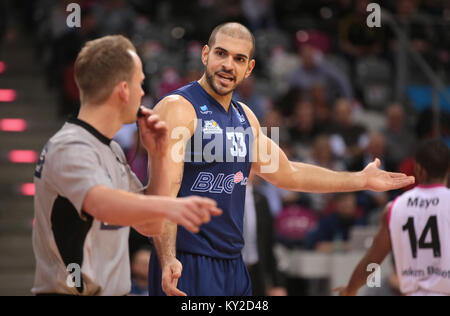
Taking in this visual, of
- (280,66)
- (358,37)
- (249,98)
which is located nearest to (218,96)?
(249,98)

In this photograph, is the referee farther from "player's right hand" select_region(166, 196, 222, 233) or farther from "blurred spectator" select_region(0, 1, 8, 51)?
"blurred spectator" select_region(0, 1, 8, 51)

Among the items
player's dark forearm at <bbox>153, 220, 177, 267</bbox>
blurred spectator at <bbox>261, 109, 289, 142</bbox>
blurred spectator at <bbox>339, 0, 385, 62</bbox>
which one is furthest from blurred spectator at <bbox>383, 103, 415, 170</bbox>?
player's dark forearm at <bbox>153, 220, 177, 267</bbox>

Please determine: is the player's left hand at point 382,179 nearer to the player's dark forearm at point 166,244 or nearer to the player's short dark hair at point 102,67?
the player's dark forearm at point 166,244

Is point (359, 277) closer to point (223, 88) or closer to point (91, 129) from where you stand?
point (223, 88)

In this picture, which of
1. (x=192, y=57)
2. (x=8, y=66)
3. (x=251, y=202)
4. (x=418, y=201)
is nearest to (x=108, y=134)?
(x=418, y=201)

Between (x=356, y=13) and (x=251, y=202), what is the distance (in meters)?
5.83

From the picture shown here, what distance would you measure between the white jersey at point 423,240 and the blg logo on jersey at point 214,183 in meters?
1.36

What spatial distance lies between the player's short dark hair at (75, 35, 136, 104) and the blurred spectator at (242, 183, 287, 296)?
4.20 meters

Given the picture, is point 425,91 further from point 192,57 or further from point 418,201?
point 418,201

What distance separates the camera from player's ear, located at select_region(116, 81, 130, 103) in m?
3.40

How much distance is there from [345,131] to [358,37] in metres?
2.46

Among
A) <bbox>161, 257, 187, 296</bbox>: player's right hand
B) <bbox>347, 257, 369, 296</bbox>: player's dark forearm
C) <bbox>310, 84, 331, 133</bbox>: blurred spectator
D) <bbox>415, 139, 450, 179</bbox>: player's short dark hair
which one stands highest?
<bbox>310, 84, 331, 133</bbox>: blurred spectator

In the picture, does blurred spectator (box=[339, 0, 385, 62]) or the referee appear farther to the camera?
blurred spectator (box=[339, 0, 385, 62])

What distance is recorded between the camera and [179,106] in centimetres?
463
